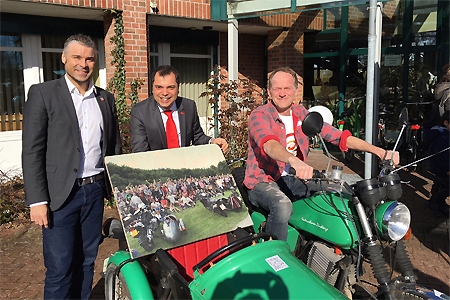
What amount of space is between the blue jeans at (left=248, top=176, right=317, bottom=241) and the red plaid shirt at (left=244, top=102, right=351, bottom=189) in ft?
0.27

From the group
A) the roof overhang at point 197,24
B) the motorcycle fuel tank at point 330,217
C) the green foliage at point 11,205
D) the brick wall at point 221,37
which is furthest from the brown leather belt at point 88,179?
the roof overhang at point 197,24

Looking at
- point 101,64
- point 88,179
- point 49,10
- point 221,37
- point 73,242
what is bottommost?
point 73,242

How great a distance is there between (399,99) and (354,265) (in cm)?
803

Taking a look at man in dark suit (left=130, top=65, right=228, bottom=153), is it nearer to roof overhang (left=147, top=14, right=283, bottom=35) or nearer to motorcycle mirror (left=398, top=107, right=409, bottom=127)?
motorcycle mirror (left=398, top=107, right=409, bottom=127)

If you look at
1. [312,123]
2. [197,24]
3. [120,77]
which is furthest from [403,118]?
[197,24]

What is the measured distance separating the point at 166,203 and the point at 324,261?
44.0 inches

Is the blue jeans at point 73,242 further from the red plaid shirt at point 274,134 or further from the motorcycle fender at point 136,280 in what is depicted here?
the red plaid shirt at point 274,134

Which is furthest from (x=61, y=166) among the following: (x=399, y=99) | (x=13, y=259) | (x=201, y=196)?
(x=399, y=99)

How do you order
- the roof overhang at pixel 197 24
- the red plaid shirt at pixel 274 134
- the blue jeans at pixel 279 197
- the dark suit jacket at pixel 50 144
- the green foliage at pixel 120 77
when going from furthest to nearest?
the roof overhang at pixel 197 24
the green foliage at pixel 120 77
the red plaid shirt at pixel 274 134
the blue jeans at pixel 279 197
the dark suit jacket at pixel 50 144

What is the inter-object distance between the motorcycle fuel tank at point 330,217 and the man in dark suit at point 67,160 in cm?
146

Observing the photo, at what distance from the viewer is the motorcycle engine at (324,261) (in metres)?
2.72

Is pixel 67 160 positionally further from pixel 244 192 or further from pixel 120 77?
pixel 120 77

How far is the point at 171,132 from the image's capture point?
3314 millimetres

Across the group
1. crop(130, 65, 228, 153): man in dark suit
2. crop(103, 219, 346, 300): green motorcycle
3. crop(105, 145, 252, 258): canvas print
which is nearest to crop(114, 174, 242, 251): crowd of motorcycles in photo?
crop(105, 145, 252, 258): canvas print
